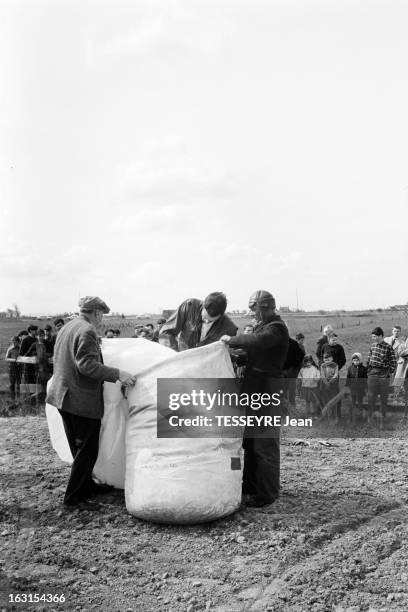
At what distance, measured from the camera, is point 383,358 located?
8727mm

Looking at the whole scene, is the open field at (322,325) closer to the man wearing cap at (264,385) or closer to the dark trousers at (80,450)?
the dark trousers at (80,450)

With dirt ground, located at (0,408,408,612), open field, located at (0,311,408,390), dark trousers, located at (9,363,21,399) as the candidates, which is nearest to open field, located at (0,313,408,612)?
dirt ground, located at (0,408,408,612)

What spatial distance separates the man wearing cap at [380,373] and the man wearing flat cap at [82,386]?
4884 mm

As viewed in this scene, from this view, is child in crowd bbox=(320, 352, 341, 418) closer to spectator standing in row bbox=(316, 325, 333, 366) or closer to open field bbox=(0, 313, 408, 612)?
spectator standing in row bbox=(316, 325, 333, 366)

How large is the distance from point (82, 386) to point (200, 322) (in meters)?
1.08

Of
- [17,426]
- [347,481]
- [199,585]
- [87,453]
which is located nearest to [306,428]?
[347,481]

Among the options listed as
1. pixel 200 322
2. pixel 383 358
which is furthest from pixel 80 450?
pixel 383 358

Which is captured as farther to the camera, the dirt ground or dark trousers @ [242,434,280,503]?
dark trousers @ [242,434,280,503]

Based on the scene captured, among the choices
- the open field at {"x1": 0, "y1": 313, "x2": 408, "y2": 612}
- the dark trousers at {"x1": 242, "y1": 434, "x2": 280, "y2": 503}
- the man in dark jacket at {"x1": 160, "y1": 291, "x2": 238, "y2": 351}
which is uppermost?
the man in dark jacket at {"x1": 160, "y1": 291, "x2": 238, "y2": 351}

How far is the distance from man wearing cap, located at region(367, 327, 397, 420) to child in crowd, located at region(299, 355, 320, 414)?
0.70m

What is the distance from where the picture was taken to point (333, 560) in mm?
4016

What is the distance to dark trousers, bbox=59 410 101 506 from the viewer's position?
484 centimetres

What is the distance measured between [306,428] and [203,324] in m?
3.96

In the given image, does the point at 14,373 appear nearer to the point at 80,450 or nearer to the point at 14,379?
the point at 14,379
